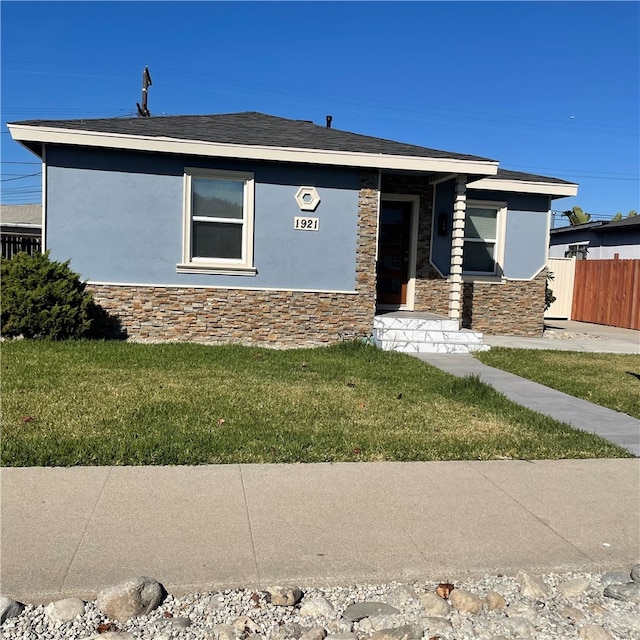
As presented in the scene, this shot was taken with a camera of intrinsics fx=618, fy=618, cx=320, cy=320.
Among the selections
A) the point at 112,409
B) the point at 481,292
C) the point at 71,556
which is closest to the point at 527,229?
the point at 481,292

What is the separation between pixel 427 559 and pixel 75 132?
9932 mm

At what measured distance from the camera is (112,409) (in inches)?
250

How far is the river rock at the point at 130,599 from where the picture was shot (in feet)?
9.92

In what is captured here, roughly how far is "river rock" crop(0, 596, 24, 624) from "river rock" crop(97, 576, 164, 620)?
0.37 meters

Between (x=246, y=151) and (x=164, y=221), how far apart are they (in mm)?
2037

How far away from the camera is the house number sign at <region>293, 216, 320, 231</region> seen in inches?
477

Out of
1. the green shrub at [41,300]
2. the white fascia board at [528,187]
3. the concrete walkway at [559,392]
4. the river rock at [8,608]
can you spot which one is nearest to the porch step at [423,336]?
the concrete walkway at [559,392]

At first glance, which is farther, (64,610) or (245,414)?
(245,414)

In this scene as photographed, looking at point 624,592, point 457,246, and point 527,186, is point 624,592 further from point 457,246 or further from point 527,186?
point 527,186

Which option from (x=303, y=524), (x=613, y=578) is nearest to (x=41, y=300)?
(x=303, y=524)

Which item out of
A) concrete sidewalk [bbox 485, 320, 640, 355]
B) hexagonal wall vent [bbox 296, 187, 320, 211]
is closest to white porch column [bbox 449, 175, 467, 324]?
concrete sidewalk [bbox 485, 320, 640, 355]

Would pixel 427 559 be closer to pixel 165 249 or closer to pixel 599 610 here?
pixel 599 610

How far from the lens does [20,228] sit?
26.8 meters

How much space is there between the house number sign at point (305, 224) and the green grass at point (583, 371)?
4.00 meters
